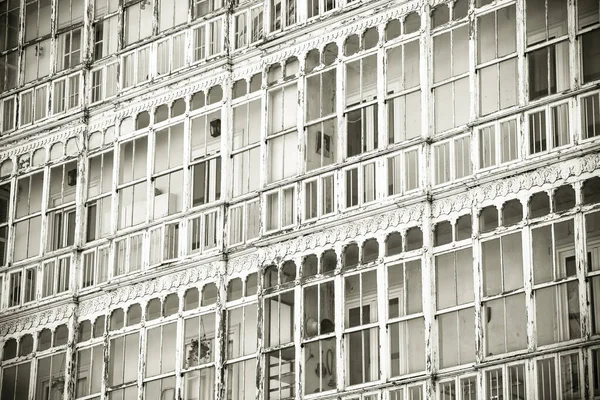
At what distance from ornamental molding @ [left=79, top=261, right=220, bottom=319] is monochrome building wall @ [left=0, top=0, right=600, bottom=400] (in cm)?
4

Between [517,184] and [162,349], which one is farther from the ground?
[517,184]

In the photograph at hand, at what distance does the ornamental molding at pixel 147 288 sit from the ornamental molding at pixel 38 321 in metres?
0.39

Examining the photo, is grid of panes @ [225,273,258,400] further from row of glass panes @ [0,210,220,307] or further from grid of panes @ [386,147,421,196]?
grid of panes @ [386,147,421,196]

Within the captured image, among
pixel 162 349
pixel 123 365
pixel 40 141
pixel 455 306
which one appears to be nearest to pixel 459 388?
pixel 455 306

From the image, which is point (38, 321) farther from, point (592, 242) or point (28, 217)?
point (592, 242)

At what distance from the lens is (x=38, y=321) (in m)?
32.0

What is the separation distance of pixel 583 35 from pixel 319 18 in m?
5.62

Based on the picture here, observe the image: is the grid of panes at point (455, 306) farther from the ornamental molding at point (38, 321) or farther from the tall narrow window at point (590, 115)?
the ornamental molding at point (38, 321)

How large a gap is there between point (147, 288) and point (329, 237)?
4.42 metres

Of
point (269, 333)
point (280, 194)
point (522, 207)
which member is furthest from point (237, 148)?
point (522, 207)

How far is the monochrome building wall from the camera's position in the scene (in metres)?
25.1

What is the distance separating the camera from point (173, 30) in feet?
105

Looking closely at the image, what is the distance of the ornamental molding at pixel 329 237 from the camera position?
26.7 meters

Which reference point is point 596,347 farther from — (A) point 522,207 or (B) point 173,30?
(B) point 173,30
